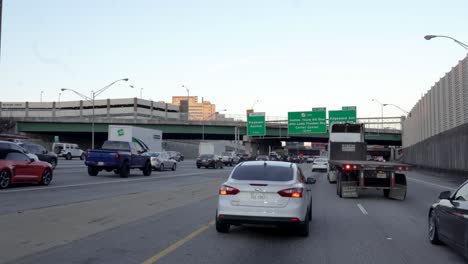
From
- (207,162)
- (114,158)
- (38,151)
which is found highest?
(38,151)

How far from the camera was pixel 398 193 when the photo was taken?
19484mm

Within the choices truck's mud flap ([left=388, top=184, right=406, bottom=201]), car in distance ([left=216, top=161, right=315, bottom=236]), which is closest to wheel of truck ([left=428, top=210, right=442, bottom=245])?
car in distance ([left=216, top=161, right=315, bottom=236])

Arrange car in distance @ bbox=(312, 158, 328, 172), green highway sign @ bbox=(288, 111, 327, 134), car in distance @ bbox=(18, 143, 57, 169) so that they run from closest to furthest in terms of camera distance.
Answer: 1. car in distance @ bbox=(18, 143, 57, 169)
2. car in distance @ bbox=(312, 158, 328, 172)
3. green highway sign @ bbox=(288, 111, 327, 134)

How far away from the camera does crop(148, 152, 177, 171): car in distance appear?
130 feet

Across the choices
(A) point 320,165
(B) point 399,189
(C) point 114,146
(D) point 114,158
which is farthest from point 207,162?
(B) point 399,189

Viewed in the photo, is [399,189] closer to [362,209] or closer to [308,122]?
[362,209]

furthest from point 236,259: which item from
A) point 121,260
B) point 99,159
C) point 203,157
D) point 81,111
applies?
point 81,111

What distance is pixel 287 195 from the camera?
9.77m

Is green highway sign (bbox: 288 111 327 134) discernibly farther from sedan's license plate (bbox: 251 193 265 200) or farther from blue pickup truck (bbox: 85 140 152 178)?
sedan's license plate (bbox: 251 193 265 200)

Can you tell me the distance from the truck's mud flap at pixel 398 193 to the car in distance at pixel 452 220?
32.3ft

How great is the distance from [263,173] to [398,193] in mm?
10735

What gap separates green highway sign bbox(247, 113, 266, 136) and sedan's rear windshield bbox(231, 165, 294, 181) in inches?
2255

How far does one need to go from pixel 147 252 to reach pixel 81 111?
15028 centimetres

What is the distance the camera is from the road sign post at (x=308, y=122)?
204ft
